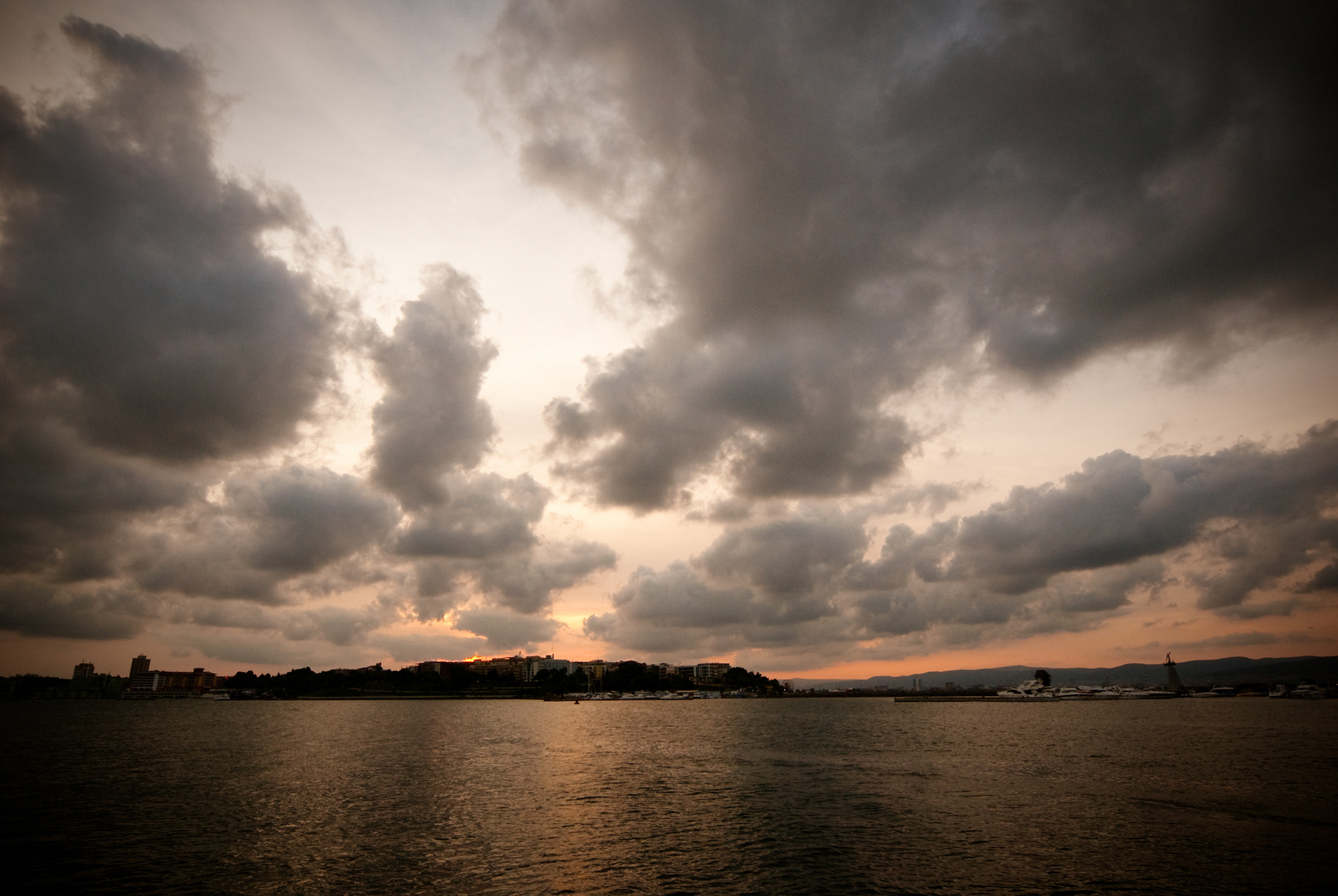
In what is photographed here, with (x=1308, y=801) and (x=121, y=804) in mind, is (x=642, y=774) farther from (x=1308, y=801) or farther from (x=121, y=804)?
(x=1308, y=801)

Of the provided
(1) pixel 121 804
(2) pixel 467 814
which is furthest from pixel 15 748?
(2) pixel 467 814

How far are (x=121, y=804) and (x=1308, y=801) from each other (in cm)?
9356

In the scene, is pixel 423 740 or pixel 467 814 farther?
pixel 423 740

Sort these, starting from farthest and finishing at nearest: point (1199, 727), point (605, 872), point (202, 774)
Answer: point (1199, 727), point (202, 774), point (605, 872)

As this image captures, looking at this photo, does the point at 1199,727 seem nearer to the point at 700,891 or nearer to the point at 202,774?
the point at 700,891

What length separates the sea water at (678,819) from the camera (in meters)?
34.4

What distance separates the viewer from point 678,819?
48.6 meters

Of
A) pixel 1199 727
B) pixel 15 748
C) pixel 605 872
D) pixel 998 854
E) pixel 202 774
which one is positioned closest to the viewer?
pixel 605 872

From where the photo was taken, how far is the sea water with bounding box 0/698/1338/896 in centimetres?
3444

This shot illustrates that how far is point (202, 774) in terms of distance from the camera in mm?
69438

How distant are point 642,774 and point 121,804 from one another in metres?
45.5

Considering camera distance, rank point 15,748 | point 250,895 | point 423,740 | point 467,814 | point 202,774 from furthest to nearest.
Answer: point 423,740
point 15,748
point 202,774
point 467,814
point 250,895

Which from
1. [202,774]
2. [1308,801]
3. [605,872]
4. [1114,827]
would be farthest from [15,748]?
[1308,801]

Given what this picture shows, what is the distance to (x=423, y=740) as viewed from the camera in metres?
110
